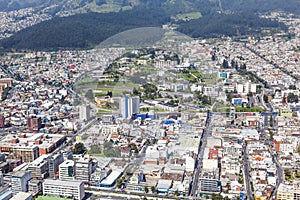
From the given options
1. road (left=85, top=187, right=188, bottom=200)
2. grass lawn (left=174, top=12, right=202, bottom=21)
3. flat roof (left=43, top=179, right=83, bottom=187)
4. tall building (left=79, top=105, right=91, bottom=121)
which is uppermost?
grass lawn (left=174, top=12, right=202, bottom=21)

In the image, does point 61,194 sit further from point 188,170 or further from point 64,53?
point 64,53

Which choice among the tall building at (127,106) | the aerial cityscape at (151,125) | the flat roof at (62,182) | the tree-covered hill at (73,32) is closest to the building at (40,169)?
the aerial cityscape at (151,125)

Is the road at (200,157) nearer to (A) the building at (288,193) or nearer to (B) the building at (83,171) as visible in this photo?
(A) the building at (288,193)

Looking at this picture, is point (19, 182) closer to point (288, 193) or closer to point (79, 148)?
point (79, 148)

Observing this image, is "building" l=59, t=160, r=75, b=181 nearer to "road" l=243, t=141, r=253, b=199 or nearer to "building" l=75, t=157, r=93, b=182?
"building" l=75, t=157, r=93, b=182

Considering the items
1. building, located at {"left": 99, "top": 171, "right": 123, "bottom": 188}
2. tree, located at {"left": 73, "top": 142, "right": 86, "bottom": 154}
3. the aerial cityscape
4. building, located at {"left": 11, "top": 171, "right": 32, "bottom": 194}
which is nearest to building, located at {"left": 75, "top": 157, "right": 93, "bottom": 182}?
the aerial cityscape

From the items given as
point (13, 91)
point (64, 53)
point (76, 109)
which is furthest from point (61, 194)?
point (64, 53)

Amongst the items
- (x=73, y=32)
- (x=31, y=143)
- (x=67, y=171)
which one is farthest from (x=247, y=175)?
(x=73, y=32)
